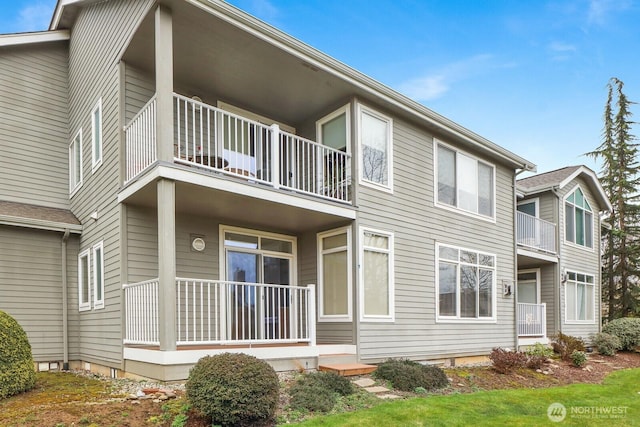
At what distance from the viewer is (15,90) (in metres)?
10.4

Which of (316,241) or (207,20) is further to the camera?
(316,241)

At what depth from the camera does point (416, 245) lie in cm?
1046

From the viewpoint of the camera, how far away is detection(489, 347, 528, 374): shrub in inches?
395

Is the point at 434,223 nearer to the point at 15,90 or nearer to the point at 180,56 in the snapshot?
the point at 180,56

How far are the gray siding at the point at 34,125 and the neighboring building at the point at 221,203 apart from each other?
0.12 feet

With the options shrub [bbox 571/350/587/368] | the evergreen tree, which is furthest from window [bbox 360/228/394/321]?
the evergreen tree

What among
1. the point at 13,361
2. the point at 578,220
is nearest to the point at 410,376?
the point at 13,361

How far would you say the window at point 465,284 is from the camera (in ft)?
36.4

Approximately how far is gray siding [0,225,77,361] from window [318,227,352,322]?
18.1 ft

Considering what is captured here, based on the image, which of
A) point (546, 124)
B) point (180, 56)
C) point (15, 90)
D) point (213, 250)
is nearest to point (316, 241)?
point (213, 250)

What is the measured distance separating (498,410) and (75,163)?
1024 cm

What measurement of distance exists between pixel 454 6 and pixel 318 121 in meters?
9.68

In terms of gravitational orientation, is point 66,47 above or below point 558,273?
above

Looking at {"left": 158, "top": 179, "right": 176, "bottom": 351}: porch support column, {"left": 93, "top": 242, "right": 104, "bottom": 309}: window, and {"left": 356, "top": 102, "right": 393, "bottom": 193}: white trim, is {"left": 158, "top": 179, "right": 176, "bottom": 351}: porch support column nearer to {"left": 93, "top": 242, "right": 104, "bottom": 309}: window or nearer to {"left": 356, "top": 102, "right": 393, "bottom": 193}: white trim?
{"left": 93, "top": 242, "right": 104, "bottom": 309}: window
